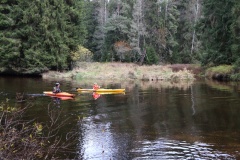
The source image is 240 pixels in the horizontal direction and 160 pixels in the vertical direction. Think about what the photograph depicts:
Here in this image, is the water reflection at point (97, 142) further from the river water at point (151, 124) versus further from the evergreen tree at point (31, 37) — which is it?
the evergreen tree at point (31, 37)

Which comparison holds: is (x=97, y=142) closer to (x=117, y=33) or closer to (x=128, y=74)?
(x=128, y=74)

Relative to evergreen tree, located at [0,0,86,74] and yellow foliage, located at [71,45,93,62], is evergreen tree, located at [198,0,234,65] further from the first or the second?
evergreen tree, located at [0,0,86,74]

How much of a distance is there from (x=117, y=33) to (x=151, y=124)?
44232 mm

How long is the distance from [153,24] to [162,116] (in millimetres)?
41027

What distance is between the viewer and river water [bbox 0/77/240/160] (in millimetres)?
10898

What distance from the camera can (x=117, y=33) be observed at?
58.2m

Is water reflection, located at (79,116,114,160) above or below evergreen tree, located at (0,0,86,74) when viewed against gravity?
below

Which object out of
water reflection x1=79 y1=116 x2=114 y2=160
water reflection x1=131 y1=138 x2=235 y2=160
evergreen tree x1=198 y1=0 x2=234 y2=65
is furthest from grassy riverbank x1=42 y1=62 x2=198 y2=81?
water reflection x1=131 y1=138 x2=235 y2=160

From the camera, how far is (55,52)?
149 feet

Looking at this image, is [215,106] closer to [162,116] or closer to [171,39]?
[162,116]

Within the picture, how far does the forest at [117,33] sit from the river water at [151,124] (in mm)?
16569

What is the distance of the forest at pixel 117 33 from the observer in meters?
39.9

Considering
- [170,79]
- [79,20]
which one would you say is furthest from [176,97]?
[79,20]

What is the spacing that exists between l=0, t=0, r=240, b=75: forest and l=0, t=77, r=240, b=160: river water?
652 inches
